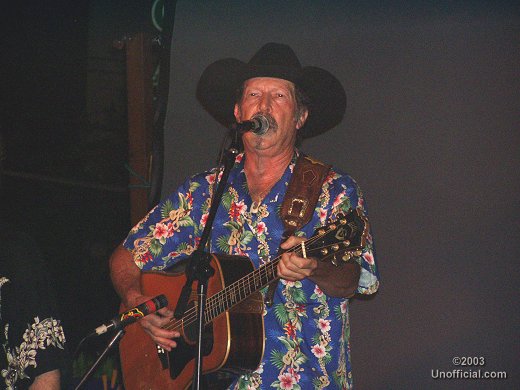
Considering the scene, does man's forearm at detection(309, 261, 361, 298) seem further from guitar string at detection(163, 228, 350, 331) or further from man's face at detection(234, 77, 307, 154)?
man's face at detection(234, 77, 307, 154)

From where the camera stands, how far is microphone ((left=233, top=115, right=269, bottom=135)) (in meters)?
2.84

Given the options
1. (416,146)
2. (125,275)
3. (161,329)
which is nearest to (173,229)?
(125,275)

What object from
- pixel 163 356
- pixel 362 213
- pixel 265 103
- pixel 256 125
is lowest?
pixel 163 356

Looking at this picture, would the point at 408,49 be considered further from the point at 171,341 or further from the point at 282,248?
the point at 171,341

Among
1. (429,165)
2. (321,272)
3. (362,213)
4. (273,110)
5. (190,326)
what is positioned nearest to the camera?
(321,272)

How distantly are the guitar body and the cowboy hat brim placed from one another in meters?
0.98

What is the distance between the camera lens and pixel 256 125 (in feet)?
10.1

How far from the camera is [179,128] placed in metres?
5.28

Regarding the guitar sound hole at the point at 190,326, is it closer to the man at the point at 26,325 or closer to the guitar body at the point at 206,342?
the guitar body at the point at 206,342

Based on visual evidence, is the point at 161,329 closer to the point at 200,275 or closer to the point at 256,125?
the point at 200,275

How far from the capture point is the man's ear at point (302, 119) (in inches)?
140

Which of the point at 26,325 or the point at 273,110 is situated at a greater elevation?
the point at 273,110

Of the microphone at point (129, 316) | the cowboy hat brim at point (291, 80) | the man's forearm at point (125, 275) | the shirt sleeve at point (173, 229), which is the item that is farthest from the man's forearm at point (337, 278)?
the man's forearm at point (125, 275)

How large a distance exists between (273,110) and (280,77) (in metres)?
0.20
